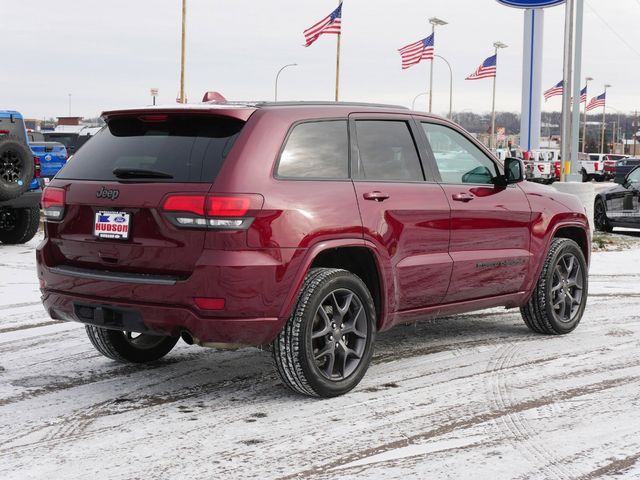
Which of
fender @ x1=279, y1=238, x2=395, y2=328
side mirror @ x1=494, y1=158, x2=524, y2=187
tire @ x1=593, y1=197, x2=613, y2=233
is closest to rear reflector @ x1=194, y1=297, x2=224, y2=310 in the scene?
fender @ x1=279, y1=238, x2=395, y2=328

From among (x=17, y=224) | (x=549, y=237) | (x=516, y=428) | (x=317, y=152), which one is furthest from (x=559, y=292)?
(x=17, y=224)

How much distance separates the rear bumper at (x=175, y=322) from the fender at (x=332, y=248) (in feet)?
0.43

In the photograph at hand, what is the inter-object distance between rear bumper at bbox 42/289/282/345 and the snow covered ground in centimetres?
44

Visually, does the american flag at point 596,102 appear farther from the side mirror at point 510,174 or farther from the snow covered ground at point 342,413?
the side mirror at point 510,174

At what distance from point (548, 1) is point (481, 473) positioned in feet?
107

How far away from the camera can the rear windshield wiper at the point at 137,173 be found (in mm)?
5039

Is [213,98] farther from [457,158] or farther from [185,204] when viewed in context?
[457,158]

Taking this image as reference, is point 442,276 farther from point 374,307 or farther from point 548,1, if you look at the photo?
point 548,1

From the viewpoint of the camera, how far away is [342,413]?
16.6 feet

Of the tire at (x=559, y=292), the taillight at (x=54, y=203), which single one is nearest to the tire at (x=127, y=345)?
the taillight at (x=54, y=203)

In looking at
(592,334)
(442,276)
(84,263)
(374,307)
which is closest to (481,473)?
(374,307)

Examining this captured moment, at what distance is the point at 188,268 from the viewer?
192 inches

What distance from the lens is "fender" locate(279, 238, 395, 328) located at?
5.00 m

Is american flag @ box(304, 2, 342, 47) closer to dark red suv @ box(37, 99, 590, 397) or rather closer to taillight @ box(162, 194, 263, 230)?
dark red suv @ box(37, 99, 590, 397)
